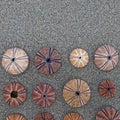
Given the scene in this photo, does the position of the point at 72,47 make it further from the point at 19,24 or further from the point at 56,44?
the point at 19,24

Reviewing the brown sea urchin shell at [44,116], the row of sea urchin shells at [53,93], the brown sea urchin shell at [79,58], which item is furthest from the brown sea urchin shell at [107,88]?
the brown sea urchin shell at [44,116]

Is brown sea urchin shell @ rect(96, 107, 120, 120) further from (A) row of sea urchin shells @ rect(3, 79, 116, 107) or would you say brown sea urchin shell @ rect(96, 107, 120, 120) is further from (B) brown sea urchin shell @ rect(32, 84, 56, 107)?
(B) brown sea urchin shell @ rect(32, 84, 56, 107)

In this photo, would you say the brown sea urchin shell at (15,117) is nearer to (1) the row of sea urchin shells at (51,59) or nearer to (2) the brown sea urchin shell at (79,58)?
(1) the row of sea urchin shells at (51,59)

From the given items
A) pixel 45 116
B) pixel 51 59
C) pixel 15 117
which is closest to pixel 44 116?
pixel 45 116

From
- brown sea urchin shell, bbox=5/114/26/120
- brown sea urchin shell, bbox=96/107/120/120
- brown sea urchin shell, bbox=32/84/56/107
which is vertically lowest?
brown sea urchin shell, bbox=5/114/26/120

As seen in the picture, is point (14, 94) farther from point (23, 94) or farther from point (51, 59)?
point (51, 59)

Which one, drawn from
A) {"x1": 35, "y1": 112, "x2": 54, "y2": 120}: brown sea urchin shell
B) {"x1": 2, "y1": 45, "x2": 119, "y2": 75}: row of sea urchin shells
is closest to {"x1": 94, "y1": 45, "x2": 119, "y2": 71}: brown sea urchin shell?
{"x1": 2, "y1": 45, "x2": 119, "y2": 75}: row of sea urchin shells
